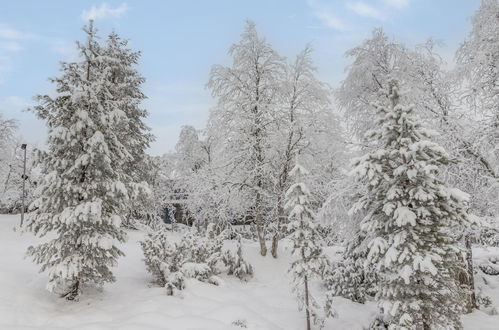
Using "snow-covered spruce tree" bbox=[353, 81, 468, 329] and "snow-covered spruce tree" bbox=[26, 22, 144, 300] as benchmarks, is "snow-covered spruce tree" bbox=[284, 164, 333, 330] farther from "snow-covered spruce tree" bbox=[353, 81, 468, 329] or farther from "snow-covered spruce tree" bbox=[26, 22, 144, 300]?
"snow-covered spruce tree" bbox=[26, 22, 144, 300]

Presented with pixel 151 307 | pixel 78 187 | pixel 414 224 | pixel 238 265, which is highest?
pixel 78 187

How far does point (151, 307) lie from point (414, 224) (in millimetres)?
6696

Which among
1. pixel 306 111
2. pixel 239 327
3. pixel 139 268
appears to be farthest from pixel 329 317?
pixel 306 111

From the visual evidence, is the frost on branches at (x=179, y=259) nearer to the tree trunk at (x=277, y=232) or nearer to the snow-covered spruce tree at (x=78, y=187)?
the snow-covered spruce tree at (x=78, y=187)

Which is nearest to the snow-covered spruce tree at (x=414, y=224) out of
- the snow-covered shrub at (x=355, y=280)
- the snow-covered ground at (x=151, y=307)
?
the snow-covered ground at (x=151, y=307)

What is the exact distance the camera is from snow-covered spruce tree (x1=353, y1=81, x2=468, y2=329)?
25.0 feet

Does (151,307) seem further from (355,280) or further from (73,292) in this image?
(355,280)

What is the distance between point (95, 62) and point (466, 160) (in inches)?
394

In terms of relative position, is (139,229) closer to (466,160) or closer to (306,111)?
(306,111)

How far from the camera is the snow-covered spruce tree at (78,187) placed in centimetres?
988

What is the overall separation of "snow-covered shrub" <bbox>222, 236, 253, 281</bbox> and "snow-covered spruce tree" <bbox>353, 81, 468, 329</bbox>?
22.5ft

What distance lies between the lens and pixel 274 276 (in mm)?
15344

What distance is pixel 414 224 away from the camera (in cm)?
751

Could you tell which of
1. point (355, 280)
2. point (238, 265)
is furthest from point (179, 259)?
point (355, 280)
